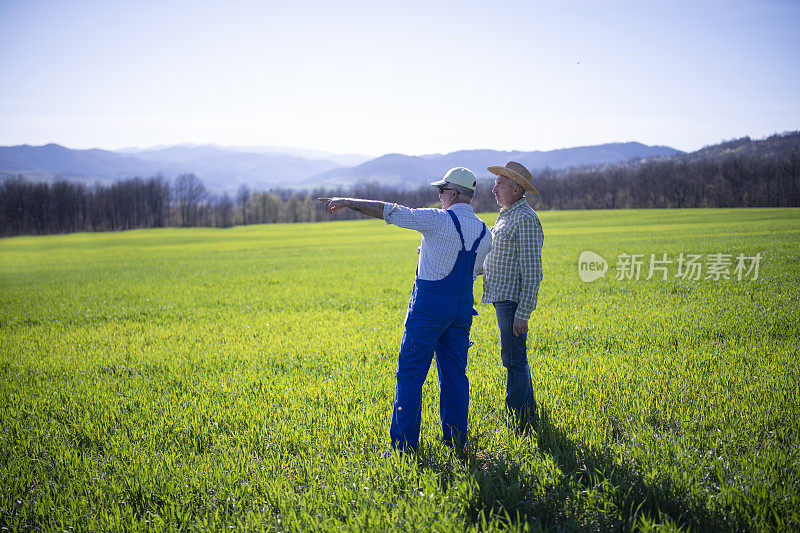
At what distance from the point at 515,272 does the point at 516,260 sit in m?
0.13

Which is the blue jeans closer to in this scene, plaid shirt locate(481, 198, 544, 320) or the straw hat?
plaid shirt locate(481, 198, 544, 320)

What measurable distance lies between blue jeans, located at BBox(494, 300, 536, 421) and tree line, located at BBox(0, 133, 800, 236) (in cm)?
6210

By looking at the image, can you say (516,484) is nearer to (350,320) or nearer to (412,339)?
(412,339)

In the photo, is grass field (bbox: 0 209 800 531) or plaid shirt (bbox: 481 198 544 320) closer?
grass field (bbox: 0 209 800 531)

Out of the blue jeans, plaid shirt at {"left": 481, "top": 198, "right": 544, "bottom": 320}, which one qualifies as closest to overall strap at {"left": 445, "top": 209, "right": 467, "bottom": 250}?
plaid shirt at {"left": 481, "top": 198, "right": 544, "bottom": 320}

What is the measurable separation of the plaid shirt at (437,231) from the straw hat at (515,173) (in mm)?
804

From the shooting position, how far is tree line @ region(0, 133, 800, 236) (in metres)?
79.8

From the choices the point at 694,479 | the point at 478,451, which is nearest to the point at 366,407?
the point at 478,451

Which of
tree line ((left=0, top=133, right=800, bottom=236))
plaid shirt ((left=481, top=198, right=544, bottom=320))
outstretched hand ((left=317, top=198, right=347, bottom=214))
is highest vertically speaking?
tree line ((left=0, top=133, right=800, bottom=236))

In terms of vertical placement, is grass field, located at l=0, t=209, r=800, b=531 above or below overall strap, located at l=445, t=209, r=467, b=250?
below

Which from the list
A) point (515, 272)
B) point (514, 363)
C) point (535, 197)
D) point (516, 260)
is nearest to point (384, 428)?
point (514, 363)

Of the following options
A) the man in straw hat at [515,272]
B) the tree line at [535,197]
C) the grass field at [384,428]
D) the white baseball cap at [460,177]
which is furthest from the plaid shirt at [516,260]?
the tree line at [535,197]

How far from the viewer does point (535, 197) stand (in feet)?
263

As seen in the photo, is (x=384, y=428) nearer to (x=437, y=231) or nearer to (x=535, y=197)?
(x=437, y=231)
